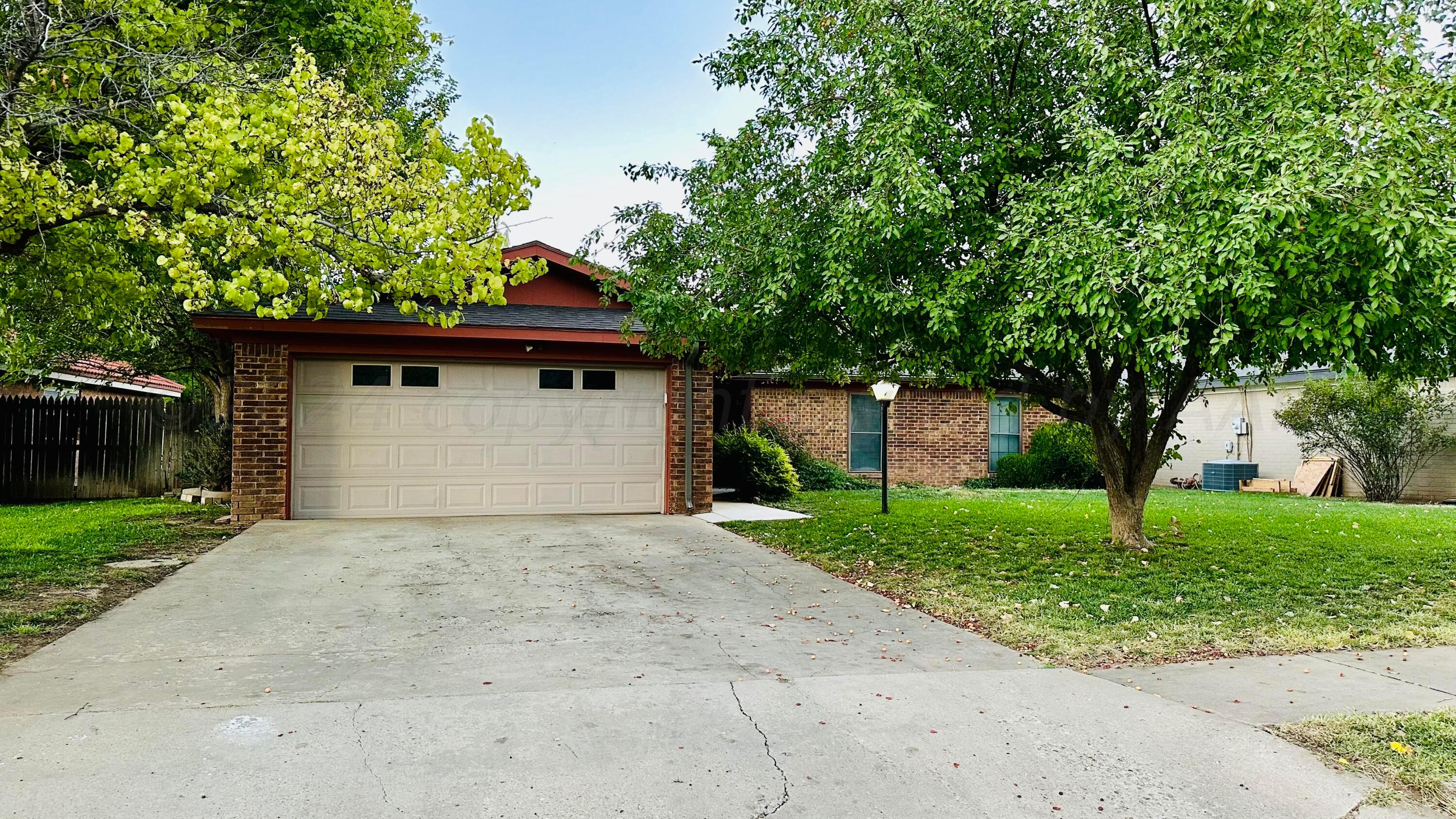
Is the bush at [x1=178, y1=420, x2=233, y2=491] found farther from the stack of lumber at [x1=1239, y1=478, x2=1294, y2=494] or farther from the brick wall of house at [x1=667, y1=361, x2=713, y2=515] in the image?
the stack of lumber at [x1=1239, y1=478, x2=1294, y2=494]

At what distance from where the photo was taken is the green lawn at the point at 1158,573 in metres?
5.87

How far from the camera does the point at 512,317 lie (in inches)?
497

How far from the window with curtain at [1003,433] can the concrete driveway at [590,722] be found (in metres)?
13.9

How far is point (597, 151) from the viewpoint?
63.4 feet

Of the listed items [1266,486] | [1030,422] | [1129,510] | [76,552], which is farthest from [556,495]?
[1266,486]

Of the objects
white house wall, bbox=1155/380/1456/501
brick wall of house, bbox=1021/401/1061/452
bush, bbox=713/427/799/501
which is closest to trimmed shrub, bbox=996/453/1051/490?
brick wall of house, bbox=1021/401/1061/452

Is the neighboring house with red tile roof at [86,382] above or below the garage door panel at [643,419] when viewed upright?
above

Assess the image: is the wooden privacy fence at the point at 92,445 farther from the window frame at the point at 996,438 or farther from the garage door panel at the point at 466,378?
the window frame at the point at 996,438

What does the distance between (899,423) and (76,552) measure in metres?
14.5

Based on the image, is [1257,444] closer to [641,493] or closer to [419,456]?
[641,493]

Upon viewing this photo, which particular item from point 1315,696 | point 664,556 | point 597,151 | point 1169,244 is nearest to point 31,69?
point 664,556

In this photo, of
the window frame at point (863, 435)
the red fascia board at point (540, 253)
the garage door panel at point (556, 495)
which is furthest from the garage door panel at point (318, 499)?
the window frame at point (863, 435)

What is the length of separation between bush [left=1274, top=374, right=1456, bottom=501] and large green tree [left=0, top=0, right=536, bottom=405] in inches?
625

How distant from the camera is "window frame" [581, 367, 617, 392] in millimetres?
12805
